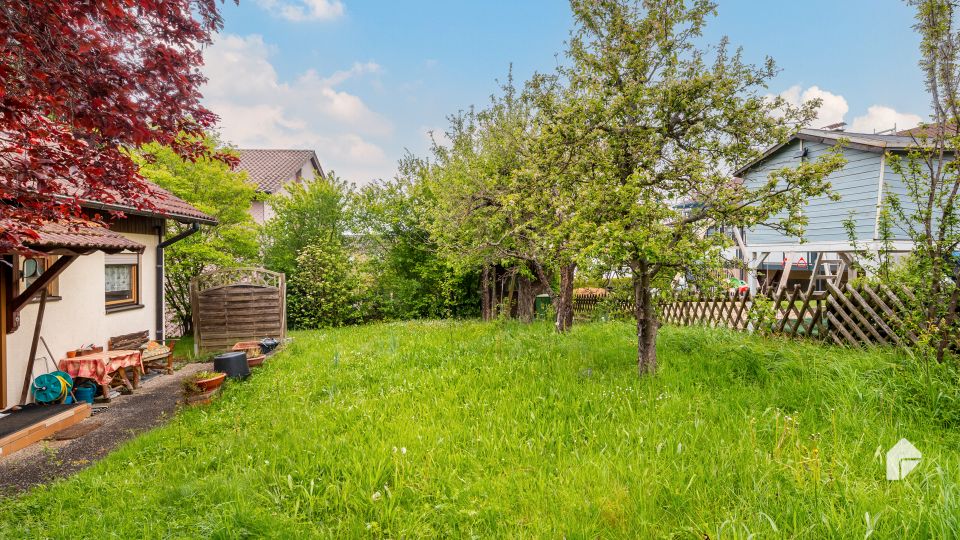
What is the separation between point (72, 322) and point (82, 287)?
24.6 inches

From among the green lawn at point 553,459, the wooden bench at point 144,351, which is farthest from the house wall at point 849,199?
the wooden bench at point 144,351

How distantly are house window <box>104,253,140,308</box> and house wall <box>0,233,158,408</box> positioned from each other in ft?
0.93

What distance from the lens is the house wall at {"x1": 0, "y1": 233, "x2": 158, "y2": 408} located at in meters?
6.18

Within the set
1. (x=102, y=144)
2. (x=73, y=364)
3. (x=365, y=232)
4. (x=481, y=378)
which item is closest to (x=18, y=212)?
(x=102, y=144)

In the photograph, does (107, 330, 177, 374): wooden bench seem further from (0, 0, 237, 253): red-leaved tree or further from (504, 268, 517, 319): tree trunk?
(504, 268, 517, 319): tree trunk

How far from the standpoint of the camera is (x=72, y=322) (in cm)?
727

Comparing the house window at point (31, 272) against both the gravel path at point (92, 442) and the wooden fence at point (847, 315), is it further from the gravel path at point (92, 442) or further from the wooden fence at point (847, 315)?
the wooden fence at point (847, 315)

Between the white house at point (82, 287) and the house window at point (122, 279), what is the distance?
0.02 metres

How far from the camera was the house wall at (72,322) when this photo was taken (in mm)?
6176

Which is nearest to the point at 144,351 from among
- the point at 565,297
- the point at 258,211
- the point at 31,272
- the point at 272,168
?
the point at 31,272

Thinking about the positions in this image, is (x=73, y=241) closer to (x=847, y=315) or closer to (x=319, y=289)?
(x=319, y=289)

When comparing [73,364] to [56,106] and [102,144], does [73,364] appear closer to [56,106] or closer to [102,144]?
[102,144]

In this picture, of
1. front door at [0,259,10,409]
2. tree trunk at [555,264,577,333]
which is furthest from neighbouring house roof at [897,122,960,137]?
front door at [0,259,10,409]

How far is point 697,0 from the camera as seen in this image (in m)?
4.93
